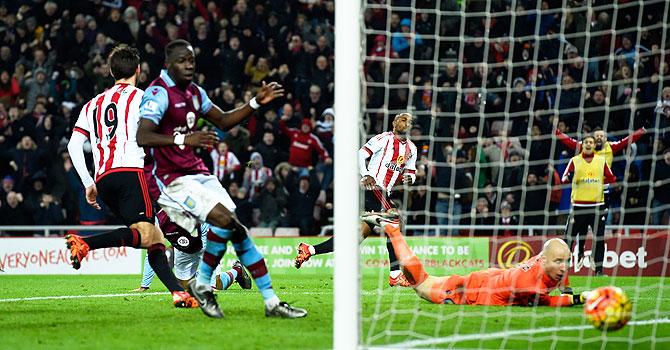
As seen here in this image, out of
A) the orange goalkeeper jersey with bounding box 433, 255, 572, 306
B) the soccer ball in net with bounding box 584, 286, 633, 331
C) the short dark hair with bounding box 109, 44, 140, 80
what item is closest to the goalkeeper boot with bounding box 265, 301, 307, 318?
the orange goalkeeper jersey with bounding box 433, 255, 572, 306

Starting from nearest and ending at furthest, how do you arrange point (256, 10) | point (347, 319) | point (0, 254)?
point (347, 319) → point (0, 254) → point (256, 10)

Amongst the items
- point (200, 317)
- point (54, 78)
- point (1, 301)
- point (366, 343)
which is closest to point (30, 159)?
point (54, 78)

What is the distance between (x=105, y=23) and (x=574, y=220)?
9.69m

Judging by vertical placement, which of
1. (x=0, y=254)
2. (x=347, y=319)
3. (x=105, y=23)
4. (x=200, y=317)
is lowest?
(x=0, y=254)

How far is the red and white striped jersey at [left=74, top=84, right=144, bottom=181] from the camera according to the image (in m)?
8.14

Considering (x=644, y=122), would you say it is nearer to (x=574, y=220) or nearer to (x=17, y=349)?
(x=574, y=220)

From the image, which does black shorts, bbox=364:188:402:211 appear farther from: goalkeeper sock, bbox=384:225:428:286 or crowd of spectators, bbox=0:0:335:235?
crowd of spectators, bbox=0:0:335:235

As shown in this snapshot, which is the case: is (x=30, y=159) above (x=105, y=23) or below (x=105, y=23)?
below

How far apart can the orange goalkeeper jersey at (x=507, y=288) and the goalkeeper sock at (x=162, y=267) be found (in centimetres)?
218

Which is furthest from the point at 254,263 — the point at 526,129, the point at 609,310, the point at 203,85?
the point at 203,85

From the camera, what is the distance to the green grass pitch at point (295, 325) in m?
6.12

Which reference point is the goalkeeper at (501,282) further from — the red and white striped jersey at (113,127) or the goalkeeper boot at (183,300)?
the red and white striped jersey at (113,127)

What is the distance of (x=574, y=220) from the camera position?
14.0 metres

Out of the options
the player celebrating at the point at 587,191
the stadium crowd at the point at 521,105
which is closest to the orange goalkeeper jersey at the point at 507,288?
the stadium crowd at the point at 521,105
